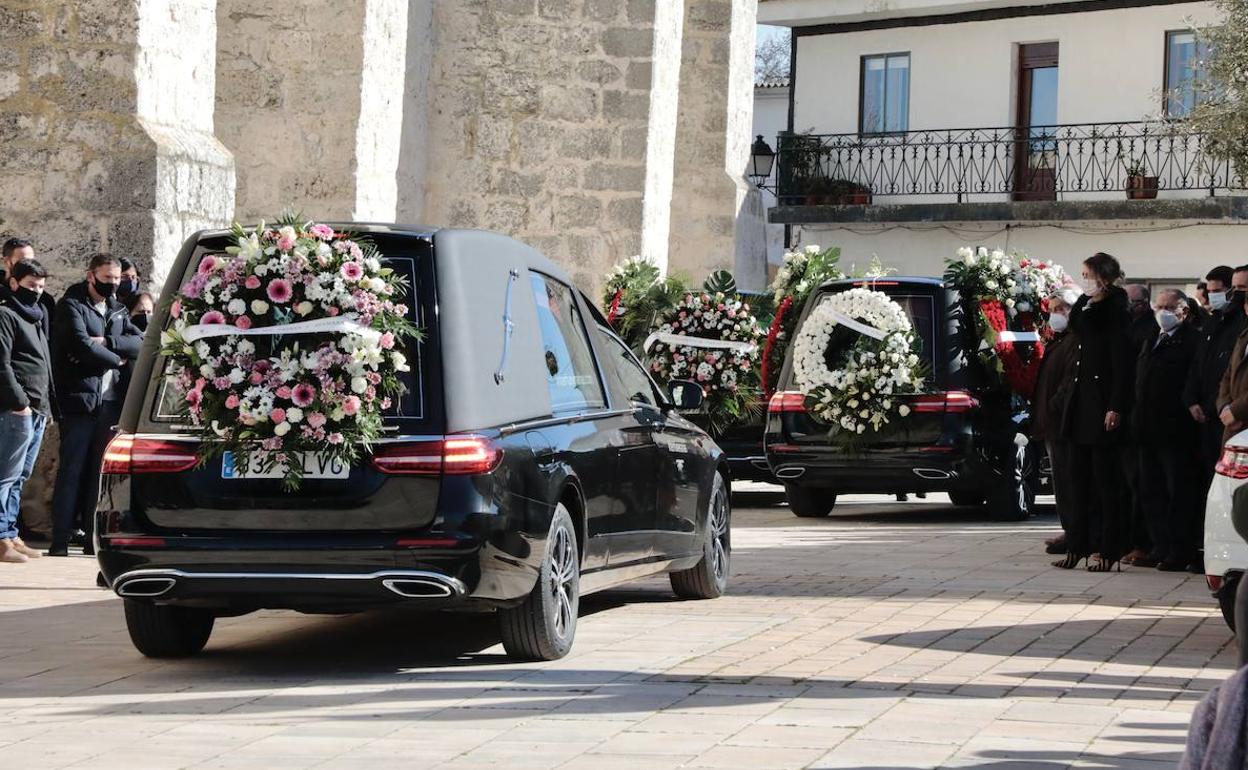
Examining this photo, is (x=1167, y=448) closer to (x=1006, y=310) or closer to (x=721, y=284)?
(x=1006, y=310)

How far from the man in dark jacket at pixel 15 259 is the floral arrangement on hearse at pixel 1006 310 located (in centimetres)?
716

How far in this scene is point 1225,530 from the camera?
891 centimetres

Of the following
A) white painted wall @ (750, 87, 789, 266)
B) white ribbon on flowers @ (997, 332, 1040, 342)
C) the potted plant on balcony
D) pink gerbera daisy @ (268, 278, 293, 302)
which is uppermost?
white painted wall @ (750, 87, 789, 266)

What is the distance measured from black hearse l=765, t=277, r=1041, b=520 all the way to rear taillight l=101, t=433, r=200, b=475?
8.90 m

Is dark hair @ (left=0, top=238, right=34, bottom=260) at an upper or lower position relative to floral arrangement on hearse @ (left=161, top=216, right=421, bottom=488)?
upper

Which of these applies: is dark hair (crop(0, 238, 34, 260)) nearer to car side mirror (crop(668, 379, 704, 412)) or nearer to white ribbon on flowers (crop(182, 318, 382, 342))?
car side mirror (crop(668, 379, 704, 412))

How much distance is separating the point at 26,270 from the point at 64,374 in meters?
0.76

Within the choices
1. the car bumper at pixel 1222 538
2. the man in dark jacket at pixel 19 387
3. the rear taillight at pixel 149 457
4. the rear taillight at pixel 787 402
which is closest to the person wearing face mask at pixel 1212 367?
the car bumper at pixel 1222 538

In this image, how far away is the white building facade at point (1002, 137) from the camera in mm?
34750

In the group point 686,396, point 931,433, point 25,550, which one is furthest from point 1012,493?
point 25,550

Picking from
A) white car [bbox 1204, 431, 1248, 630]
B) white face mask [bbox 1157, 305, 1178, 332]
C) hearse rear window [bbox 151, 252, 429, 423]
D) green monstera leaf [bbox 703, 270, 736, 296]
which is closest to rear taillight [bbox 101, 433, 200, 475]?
hearse rear window [bbox 151, 252, 429, 423]

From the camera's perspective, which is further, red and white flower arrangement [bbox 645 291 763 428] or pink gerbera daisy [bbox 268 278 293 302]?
red and white flower arrangement [bbox 645 291 763 428]

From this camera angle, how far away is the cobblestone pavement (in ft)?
21.6

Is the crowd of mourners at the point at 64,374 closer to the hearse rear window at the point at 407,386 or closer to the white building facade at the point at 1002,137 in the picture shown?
the hearse rear window at the point at 407,386
